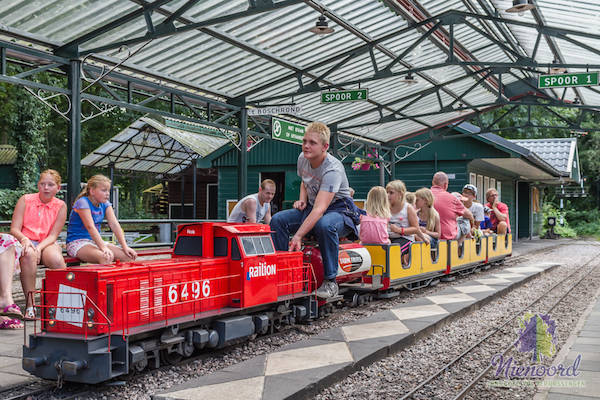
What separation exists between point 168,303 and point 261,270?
1.14 metres

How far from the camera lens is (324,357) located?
5453 millimetres

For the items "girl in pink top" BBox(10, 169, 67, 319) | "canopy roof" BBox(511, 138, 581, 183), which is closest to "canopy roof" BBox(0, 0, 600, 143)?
"girl in pink top" BBox(10, 169, 67, 319)

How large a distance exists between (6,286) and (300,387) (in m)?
4.25

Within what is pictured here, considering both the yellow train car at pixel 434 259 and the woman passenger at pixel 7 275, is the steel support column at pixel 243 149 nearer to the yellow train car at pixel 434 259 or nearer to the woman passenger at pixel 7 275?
the yellow train car at pixel 434 259

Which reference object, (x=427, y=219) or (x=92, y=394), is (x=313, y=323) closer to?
(x=92, y=394)

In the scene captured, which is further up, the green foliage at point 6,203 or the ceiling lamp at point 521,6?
the ceiling lamp at point 521,6

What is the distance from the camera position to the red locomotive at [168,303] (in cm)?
461

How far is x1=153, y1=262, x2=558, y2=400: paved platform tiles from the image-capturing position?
4457 millimetres

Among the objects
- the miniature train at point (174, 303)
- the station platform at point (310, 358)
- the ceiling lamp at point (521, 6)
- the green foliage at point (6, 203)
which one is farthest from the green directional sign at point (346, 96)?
the green foliage at point (6, 203)

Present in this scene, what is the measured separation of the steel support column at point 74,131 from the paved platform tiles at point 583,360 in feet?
25.4

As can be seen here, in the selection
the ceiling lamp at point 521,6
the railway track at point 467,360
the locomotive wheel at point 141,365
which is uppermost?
the ceiling lamp at point 521,6

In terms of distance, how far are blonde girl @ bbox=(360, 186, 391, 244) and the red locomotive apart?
8.15ft

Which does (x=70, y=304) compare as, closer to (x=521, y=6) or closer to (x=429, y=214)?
(x=429, y=214)

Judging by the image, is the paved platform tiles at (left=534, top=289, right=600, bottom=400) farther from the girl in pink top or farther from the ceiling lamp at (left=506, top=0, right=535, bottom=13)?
the girl in pink top
